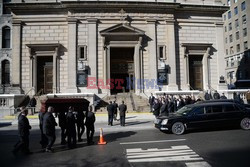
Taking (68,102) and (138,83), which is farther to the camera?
(138,83)

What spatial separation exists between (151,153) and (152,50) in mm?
17570

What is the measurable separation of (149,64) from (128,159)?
58.1ft

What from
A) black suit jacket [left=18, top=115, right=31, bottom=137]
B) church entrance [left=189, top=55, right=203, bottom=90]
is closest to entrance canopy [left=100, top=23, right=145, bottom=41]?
church entrance [left=189, top=55, right=203, bottom=90]

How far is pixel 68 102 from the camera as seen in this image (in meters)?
11.6

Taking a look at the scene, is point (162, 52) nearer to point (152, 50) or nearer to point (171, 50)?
point (171, 50)

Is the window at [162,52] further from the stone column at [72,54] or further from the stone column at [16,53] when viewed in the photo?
the stone column at [16,53]

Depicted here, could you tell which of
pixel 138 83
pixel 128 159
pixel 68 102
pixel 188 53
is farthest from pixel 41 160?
pixel 188 53

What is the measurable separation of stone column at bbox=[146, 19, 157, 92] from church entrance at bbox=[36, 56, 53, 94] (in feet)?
38.1

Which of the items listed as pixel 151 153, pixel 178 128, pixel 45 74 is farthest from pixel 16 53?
pixel 151 153

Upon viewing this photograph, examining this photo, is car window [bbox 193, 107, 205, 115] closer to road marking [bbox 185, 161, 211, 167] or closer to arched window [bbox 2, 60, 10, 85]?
road marking [bbox 185, 161, 211, 167]

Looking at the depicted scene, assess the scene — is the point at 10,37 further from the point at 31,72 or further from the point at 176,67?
the point at 176,67

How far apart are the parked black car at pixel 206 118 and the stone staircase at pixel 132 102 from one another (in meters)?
8.65

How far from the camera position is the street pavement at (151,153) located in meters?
6.37

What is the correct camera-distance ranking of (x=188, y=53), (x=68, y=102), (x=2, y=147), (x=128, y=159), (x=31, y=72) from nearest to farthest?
(x=128, y=159) → (x=2, y=147) → (x=68, y=102) → (x=31, y=72) → (x=188, y=53)
